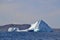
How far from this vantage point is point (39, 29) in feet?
289

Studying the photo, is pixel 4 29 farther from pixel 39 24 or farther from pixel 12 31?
pixel 39 24

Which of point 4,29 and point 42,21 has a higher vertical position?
point 42,21

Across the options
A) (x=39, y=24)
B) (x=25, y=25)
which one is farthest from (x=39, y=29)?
(x=25, y=25)

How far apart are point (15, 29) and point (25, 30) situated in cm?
443

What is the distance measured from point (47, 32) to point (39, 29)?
848cm

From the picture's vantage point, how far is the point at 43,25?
89.6 m

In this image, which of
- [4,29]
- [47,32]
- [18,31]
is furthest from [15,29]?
[4,29]

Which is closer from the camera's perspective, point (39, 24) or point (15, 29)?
point (39, 24)

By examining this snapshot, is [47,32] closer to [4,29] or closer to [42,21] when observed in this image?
[42,21]

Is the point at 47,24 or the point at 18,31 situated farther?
the point at 18,31

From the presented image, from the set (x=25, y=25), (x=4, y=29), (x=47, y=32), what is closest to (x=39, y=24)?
(x=47, y=32)

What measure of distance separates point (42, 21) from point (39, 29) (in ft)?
10.3

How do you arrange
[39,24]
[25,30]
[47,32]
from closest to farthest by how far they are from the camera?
[39,24], [47,32], [25,30]

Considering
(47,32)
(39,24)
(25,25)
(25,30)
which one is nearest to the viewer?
(39,24)
